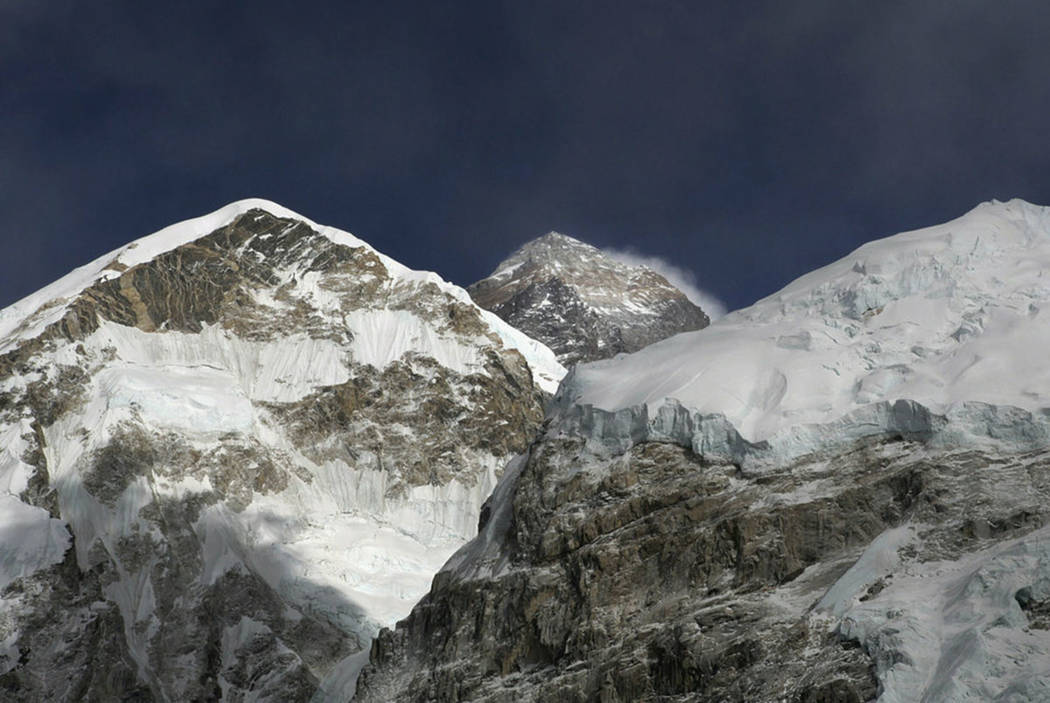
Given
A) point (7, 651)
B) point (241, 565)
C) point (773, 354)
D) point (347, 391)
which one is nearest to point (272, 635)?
point (241, 565)

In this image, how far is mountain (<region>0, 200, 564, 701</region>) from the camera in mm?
144750

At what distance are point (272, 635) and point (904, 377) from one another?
8034 centimetres

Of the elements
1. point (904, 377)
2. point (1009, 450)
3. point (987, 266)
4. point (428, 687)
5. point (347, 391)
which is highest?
point (347, 391)

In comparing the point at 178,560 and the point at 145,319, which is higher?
the point at 145,319

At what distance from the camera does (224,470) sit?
6619 inches

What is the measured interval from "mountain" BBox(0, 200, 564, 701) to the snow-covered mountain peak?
38.7 meters

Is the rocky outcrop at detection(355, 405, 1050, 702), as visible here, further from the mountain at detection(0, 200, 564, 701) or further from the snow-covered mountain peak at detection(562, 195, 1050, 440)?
the mountain at detection(0, 200, 564, 701)

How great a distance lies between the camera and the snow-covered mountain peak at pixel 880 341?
79.6 meters

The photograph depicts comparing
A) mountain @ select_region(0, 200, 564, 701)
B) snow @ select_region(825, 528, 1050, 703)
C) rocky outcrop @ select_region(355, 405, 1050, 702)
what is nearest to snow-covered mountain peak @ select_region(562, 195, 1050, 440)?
rocky outcrop @ select_region(355, 405, 1050, 702)

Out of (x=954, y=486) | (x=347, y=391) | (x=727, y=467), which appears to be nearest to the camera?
(x=954, y=486)

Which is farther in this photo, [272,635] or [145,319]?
[145,319]

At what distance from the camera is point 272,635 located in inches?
5719

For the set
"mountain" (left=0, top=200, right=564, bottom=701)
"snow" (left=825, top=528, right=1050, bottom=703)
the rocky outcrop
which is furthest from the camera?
"mountain" (left=0, top=200, right=564, bottom=701)

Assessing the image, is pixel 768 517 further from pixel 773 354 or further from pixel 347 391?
pixel 347 391
